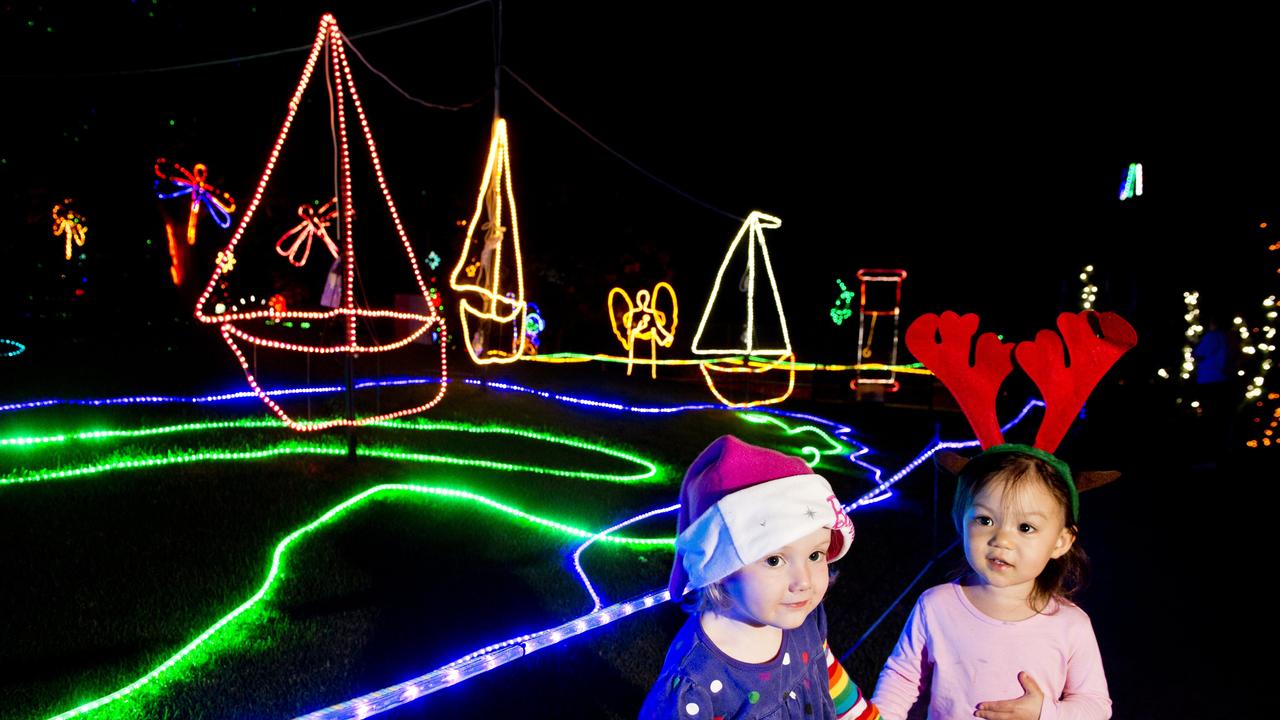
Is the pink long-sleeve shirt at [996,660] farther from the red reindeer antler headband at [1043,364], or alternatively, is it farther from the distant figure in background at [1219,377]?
the distant figure in background at [1219,377]

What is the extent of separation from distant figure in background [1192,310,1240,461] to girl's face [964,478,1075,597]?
1051 cm

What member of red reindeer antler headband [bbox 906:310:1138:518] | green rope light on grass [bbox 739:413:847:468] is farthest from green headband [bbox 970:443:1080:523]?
green rope light on grass [bbox 739:413:847:468]

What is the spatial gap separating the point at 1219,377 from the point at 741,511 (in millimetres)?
11761

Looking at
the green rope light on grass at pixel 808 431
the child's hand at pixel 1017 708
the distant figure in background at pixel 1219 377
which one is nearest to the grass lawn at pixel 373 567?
the green rope light on grass at pixel 808 431


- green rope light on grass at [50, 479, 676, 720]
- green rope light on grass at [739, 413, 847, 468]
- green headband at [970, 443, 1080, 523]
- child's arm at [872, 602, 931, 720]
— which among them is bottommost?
green rope light on grass at [739, 413, 847, 468]

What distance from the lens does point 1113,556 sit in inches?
231

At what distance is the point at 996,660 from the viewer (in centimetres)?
218

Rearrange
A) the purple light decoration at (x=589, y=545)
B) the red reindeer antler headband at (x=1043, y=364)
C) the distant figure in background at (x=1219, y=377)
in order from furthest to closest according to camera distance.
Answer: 1. the distant figure in background at (x=1219, y=377)
2. the purple light decoration at (x=589, y=545)
3. the red reindeer antler headband at (x=1043, y=364)

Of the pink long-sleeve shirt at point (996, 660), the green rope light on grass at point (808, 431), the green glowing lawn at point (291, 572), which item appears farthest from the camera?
the green rope light on grass at point (808, 431)

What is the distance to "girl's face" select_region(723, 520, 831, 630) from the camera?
1819 millimetres

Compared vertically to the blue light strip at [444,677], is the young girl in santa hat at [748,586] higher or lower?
higher

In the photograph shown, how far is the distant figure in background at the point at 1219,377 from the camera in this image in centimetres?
1080

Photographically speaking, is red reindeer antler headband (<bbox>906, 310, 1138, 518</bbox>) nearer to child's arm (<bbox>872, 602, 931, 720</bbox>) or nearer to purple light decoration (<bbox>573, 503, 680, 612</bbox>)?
child's arm (<bbox>872, 602, 931, 720</bbox>)

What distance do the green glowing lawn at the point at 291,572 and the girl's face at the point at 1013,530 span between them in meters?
1.49
